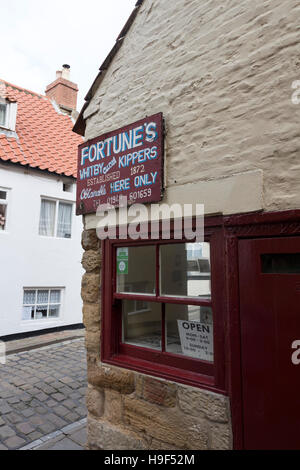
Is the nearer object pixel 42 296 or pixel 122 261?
pixel 122 261

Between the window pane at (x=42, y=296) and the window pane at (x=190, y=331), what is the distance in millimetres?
→ 6981

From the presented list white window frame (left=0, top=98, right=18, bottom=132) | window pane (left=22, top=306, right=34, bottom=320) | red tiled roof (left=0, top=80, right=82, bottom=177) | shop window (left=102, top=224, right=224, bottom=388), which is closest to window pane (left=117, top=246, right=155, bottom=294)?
shop window (left=102, top=224, right=224, bottom=388)

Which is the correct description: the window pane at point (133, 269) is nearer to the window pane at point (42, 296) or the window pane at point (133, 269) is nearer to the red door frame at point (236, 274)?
the red door frame at point (236, 274)

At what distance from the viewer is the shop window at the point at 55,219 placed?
9.02 meters

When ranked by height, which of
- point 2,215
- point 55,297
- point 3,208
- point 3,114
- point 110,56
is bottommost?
point 55,297

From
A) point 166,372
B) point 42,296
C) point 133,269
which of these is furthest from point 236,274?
point 42,296

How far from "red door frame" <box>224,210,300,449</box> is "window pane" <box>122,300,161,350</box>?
95cm

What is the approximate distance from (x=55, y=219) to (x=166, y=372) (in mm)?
7587

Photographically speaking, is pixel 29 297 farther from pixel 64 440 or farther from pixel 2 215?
pixel 64 440

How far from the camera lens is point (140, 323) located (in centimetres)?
300

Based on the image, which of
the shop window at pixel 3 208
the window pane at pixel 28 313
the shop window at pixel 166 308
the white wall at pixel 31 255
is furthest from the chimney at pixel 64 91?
the shop window at pixel 166 308

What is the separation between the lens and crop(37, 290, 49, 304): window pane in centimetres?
878

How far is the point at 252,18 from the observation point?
7.16 ft
